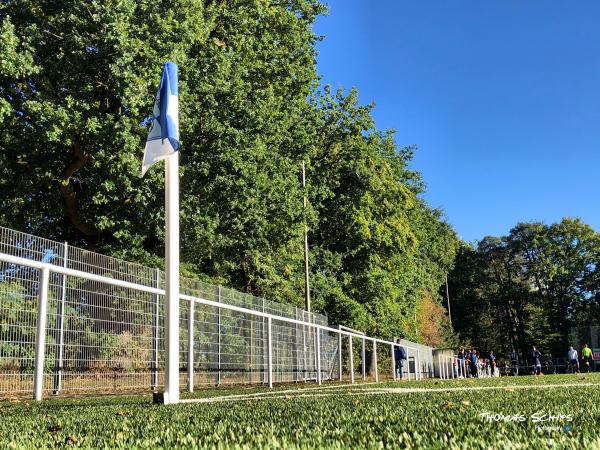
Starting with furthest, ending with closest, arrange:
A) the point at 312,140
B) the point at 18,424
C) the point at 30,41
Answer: the point at 312,140, the point at 30,41, the point at 18,424

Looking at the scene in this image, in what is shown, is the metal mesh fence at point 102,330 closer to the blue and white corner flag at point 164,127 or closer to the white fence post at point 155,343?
the white fence post at point 155,343

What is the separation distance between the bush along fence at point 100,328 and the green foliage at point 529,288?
66.4 metres

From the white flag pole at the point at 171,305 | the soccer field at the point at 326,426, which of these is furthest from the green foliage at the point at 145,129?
the soccer field at the point at 326,426

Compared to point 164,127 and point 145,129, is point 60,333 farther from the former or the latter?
point 145,129

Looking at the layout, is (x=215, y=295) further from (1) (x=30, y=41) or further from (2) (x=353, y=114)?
(2) (x=353, y=114)

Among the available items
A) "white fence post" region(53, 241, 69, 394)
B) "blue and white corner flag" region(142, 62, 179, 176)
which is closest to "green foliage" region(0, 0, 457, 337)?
"white fence post" region(53, 241, 69, 394)

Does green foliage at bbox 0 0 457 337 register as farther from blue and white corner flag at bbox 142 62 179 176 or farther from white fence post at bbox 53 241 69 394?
blue and white corner flag at bbox 142 62 179 176

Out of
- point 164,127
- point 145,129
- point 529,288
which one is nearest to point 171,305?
point 164,127

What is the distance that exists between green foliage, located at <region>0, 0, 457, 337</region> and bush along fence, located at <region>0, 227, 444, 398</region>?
16.3ft

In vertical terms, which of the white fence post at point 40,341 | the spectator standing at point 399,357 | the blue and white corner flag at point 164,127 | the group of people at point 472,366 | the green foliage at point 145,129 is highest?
the green foliage at point 145,129

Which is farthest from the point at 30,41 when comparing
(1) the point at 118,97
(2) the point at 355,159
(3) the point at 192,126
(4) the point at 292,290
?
(2) the point at 355,159

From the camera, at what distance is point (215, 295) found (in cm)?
1204

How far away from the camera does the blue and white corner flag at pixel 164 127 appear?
203 inches

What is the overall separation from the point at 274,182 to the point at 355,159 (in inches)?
439
